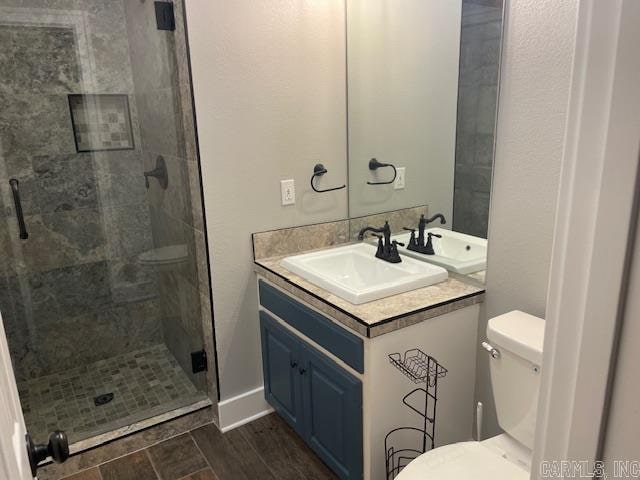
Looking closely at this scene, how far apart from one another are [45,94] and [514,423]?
2.76 m

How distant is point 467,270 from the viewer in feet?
6.72

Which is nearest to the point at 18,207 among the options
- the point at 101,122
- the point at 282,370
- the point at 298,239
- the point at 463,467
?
the point at 101,122

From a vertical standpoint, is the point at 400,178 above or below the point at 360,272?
A: above

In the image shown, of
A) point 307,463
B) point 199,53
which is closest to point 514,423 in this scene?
point 307,463

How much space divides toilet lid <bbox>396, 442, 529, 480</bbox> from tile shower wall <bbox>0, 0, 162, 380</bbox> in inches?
79.0

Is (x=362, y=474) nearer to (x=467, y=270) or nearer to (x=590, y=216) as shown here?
(x=467, y=270)

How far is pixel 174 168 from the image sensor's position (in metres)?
2.49

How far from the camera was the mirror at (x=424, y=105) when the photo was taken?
6.22ft

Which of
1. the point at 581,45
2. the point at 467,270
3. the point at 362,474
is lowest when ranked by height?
the point at 362,474

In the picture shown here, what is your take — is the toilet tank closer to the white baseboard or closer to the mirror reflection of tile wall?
the mirror reflection of tile wall

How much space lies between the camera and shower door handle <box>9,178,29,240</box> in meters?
2.62

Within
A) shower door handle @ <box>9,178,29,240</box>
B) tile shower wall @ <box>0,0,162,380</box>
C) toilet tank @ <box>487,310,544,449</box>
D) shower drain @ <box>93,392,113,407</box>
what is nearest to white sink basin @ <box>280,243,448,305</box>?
toilet tank @ <box>487,310,544,449</box>

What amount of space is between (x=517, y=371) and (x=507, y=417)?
0.66 feet

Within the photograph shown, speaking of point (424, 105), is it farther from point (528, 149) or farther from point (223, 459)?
point (223, 459)
